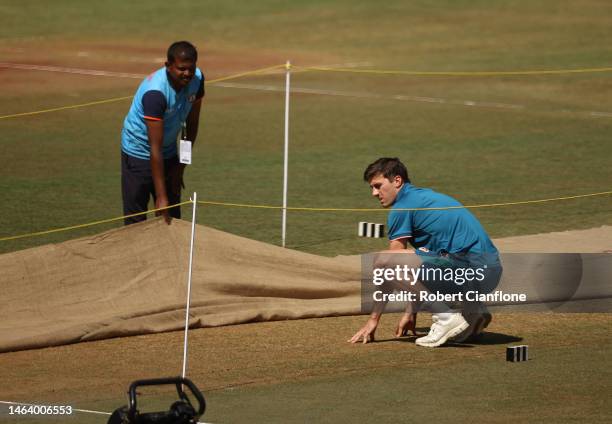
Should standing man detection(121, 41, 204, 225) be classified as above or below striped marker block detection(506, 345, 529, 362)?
above

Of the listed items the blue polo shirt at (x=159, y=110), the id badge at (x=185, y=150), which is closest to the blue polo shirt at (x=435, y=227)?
the id badge at (x=185, y=150)

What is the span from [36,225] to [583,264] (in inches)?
234

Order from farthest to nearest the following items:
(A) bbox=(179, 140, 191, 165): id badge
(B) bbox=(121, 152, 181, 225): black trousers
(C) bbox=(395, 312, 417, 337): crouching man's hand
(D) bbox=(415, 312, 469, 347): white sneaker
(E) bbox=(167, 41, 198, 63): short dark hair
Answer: (B) bbox=(121, 152, 181, 225): black trousers → (A) bbox=(179, 140, 191, 165): id badge → (E) bbox=(167, 41, 198, 63): short dark hair → (C) bbox=(395, 312, 417, 337): crouching man's hand → (D) bbox=(415, 312, 469, 347): white sneaker

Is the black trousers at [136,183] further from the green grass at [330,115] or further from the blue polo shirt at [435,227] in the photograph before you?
the green grass at [330,115]

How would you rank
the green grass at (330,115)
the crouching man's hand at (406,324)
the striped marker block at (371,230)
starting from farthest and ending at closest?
the green grass at (330,115)
the striped marker block at (371,230)
the crouching man's hand at (406,324)

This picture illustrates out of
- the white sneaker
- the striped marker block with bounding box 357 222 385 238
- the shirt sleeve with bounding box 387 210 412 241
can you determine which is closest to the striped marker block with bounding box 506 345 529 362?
the white sneaker

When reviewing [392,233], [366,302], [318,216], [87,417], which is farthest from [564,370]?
[318,216]

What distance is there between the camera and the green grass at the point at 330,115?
1572 cm

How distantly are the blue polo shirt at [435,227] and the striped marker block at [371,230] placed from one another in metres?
3.22

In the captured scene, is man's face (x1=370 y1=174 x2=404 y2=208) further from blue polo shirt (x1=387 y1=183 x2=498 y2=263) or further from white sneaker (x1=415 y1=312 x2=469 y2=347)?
white sneaker (x1=415 y1=312 x2=469 y2=347)

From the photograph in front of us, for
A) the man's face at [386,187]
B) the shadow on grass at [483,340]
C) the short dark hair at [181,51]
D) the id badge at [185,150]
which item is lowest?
the shadow on grass at [483,340]

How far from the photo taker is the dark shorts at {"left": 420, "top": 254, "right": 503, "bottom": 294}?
33.2 feet

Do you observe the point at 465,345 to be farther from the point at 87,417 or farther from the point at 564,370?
the point at 87,417

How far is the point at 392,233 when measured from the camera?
10.2 metres
